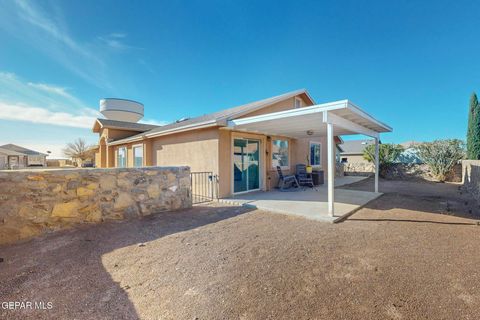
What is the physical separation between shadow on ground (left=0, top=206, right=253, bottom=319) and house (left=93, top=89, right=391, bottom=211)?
3.39 m

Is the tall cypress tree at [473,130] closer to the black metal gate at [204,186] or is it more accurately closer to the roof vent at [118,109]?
the black metal gate at [204,186]

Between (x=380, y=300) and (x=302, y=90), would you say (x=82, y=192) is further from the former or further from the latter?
(x=302, y=90)

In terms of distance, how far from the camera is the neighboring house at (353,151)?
28219 millimetres

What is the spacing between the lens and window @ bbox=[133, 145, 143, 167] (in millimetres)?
12858

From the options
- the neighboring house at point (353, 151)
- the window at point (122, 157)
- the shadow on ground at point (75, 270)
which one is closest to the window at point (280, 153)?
the shadow on ground at point (75, 270)

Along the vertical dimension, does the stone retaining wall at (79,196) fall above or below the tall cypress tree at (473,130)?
below

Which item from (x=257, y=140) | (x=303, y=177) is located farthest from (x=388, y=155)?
(x=257, y=140)

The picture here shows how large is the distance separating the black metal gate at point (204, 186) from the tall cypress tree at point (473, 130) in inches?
705

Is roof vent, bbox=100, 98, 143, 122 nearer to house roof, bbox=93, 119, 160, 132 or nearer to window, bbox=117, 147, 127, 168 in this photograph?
house roof, bbox=93, 119, 160, 132

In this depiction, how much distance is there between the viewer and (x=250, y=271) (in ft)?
9.18

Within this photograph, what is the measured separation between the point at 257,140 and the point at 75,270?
7.32 m

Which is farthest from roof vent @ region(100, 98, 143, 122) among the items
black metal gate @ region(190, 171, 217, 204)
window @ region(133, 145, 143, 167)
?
black metal gate @ region(190, 171, 217, 204)

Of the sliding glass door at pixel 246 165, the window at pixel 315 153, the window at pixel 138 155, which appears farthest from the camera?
the window at pixel 138 155

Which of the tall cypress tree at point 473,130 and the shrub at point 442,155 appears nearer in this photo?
the shrub at point 442,155
